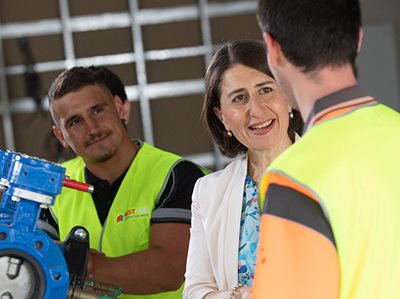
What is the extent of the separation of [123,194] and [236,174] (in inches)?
23.2

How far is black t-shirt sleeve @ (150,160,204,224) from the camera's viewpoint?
2844mm

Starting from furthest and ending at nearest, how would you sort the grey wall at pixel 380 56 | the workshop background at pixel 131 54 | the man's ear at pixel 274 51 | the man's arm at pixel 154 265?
1. the workshop background at pixel 131 54
2. the grey wall at pixel 380 56
3. the man's arm at pixel 154 265
4. the man's ear at pixel 274 51

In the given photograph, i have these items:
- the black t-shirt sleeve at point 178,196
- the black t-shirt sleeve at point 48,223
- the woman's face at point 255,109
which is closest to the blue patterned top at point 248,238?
the woman's face at point 255,109

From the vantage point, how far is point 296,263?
55.6 inches

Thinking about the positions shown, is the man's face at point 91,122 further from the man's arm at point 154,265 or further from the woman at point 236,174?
the woman at point 236,174

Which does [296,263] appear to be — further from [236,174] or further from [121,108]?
[121,108]

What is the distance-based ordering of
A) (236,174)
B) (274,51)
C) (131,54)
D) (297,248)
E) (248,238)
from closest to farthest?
(297,248)
(274,51)
(248,238)
(236,174)
(131,54)

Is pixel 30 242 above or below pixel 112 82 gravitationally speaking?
below

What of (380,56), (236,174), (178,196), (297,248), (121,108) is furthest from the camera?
(380,56)

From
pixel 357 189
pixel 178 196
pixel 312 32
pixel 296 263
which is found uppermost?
pixel 178 196

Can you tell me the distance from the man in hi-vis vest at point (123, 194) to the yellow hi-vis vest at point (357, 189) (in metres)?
1.35

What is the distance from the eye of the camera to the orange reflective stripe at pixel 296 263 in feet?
4.61

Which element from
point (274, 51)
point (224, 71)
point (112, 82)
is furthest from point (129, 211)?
point (274, 51)

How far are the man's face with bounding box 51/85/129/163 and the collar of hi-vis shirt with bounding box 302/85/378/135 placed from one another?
1529 mm
